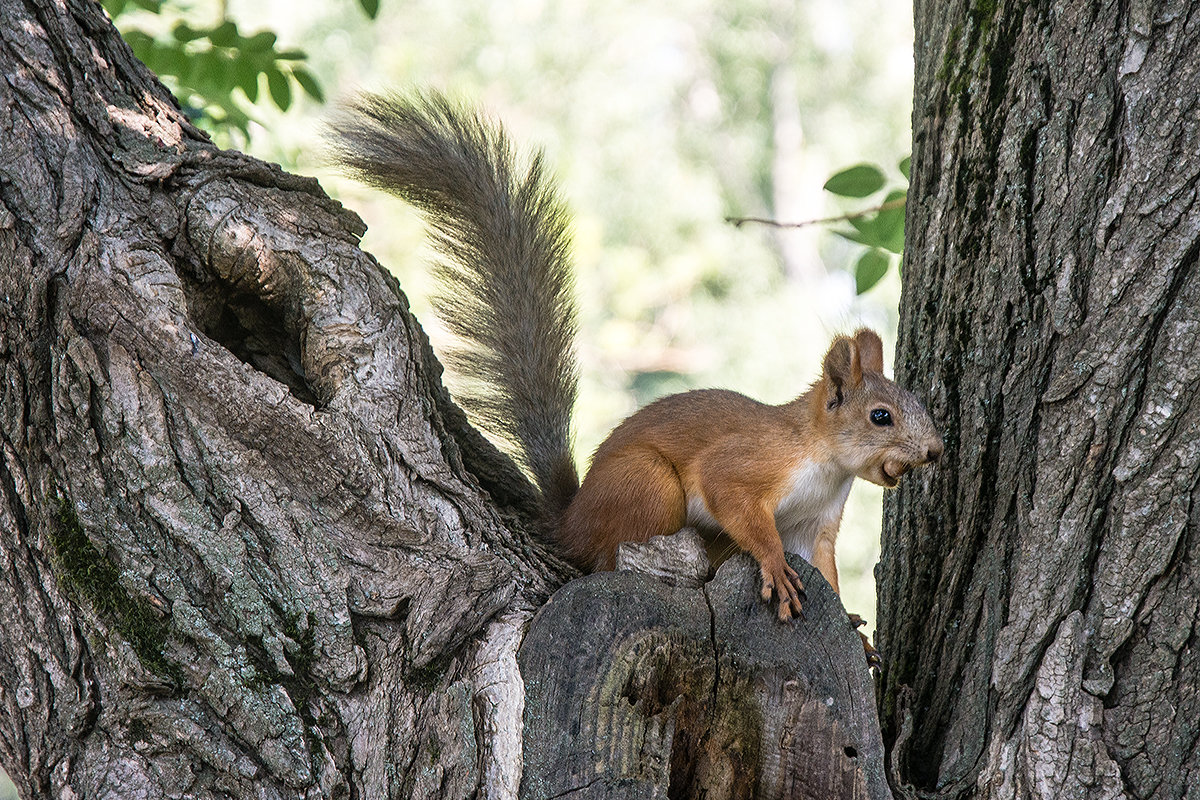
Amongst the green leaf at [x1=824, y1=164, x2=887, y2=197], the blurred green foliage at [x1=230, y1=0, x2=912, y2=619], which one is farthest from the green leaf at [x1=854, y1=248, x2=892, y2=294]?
the blurred green foliage at [x1=230, y1=0, x2=912, y2=619]

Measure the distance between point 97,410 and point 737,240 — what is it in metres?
7.60

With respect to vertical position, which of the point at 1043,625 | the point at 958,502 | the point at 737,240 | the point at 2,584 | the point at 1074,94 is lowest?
the point at 2,584

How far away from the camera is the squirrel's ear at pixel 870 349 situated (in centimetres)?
192

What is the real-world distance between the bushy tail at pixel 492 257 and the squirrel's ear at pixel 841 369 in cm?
48

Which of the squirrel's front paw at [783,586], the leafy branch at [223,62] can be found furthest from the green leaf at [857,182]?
the leafy branch at [223,62]

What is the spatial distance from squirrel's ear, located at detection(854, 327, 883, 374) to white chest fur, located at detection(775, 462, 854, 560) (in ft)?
0.66

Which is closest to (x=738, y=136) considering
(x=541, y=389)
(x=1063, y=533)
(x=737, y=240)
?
(x=737, y=240)

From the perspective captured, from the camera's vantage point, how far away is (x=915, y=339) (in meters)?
1.57

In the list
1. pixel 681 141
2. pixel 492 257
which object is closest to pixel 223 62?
pixel 492 257

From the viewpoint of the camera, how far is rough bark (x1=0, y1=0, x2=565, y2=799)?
1.17 m

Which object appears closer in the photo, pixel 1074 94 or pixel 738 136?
pixel 1074 94

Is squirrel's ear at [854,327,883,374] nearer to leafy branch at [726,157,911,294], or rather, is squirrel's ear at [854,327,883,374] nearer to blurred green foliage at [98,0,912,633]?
leafy branch at [726,157,911,294]

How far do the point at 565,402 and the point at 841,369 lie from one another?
1.71 feet

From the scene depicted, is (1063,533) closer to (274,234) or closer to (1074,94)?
(1074,94)
